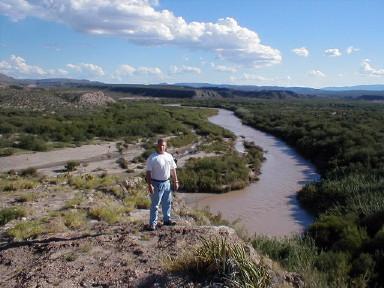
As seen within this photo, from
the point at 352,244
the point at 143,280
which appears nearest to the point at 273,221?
the point at 352,244

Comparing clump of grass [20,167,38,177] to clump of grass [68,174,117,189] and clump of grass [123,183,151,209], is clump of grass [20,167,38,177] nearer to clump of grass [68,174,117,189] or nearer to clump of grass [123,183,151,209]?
clump of grass [68,174,117,189]

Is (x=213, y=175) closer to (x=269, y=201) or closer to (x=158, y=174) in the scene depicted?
(x=269, y=201)

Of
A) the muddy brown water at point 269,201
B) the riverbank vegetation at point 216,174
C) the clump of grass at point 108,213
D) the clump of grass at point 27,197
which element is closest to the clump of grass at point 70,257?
the clump of grass at point 108,213

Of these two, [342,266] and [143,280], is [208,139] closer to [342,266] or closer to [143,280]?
[342,266]

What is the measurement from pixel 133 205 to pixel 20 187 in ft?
17.1

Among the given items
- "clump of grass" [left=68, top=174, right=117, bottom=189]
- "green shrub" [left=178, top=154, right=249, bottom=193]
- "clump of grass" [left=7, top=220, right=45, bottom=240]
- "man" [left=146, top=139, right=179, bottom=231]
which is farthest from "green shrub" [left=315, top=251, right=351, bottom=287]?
"green shrub" [left=178, top=154, right=249, bottom=193]

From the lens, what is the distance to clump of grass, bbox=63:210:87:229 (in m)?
11.5

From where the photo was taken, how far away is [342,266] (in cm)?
1076

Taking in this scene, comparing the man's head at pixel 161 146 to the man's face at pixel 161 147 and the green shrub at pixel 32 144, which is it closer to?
the man's face at pixel 161 147

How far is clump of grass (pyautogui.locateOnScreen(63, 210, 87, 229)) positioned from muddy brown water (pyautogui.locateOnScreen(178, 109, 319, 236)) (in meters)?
7.26

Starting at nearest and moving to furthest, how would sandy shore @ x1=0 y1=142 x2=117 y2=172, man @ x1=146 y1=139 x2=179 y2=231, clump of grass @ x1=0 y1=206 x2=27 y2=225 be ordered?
1. man @ x1=146 y1=139 x2=179 y2=231
2. clump of grass @ x1=0 y1=206 x2=27 y2=225
3. sandy shore @ x1=0 y1=142 x2=117 y2=172

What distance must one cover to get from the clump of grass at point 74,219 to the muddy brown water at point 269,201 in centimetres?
726

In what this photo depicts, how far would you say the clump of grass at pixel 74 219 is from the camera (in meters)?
11.5

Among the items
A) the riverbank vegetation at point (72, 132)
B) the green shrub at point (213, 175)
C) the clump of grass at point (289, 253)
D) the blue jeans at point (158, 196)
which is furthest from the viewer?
the riverbank vegetation at point (72, 132)
